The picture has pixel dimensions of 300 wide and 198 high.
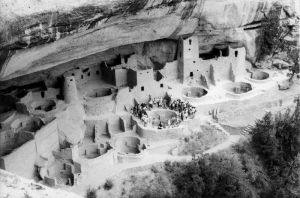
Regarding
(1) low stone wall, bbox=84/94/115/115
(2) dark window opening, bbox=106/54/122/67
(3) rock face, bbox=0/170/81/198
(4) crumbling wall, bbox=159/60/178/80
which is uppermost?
(3) rock face, bbox=0/170/81/198

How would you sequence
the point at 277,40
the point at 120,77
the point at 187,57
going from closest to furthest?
1. the point at 120,77
2. the point at 187,57
3. the point at 277,40

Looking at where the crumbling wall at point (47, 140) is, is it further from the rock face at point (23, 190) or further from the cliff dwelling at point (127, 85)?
the rock face at point (23, 190)

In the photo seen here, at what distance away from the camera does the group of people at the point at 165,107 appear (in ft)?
52.4

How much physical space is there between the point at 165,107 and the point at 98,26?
4306mm

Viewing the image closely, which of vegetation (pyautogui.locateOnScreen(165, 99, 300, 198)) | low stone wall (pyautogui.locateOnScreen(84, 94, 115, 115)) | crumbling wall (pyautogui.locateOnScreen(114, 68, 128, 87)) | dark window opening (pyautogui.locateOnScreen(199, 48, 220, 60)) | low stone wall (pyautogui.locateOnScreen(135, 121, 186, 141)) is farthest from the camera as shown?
dark window opening (pyautogui.locateOnScreen(199, 48, 220, 60))

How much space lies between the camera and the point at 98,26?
43.7 feet

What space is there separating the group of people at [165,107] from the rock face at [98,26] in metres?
1.96

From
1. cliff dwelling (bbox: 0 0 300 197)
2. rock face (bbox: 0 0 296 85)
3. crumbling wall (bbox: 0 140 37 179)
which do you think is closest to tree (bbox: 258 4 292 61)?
cliff dwelling (bbox: 0 0 300 197)

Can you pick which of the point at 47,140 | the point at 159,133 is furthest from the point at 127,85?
the point at 47,140

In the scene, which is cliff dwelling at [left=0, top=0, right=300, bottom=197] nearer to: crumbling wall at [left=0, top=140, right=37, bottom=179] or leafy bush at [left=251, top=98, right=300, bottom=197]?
crumbling wall at [left=0, top=140, right=37, bottom=179]

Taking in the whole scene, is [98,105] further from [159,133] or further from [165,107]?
[165,107]

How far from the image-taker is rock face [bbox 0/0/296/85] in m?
11.0

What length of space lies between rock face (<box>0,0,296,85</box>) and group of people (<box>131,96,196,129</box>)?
6.43 feet

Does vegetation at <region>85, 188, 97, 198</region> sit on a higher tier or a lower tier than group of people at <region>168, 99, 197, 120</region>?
lower
